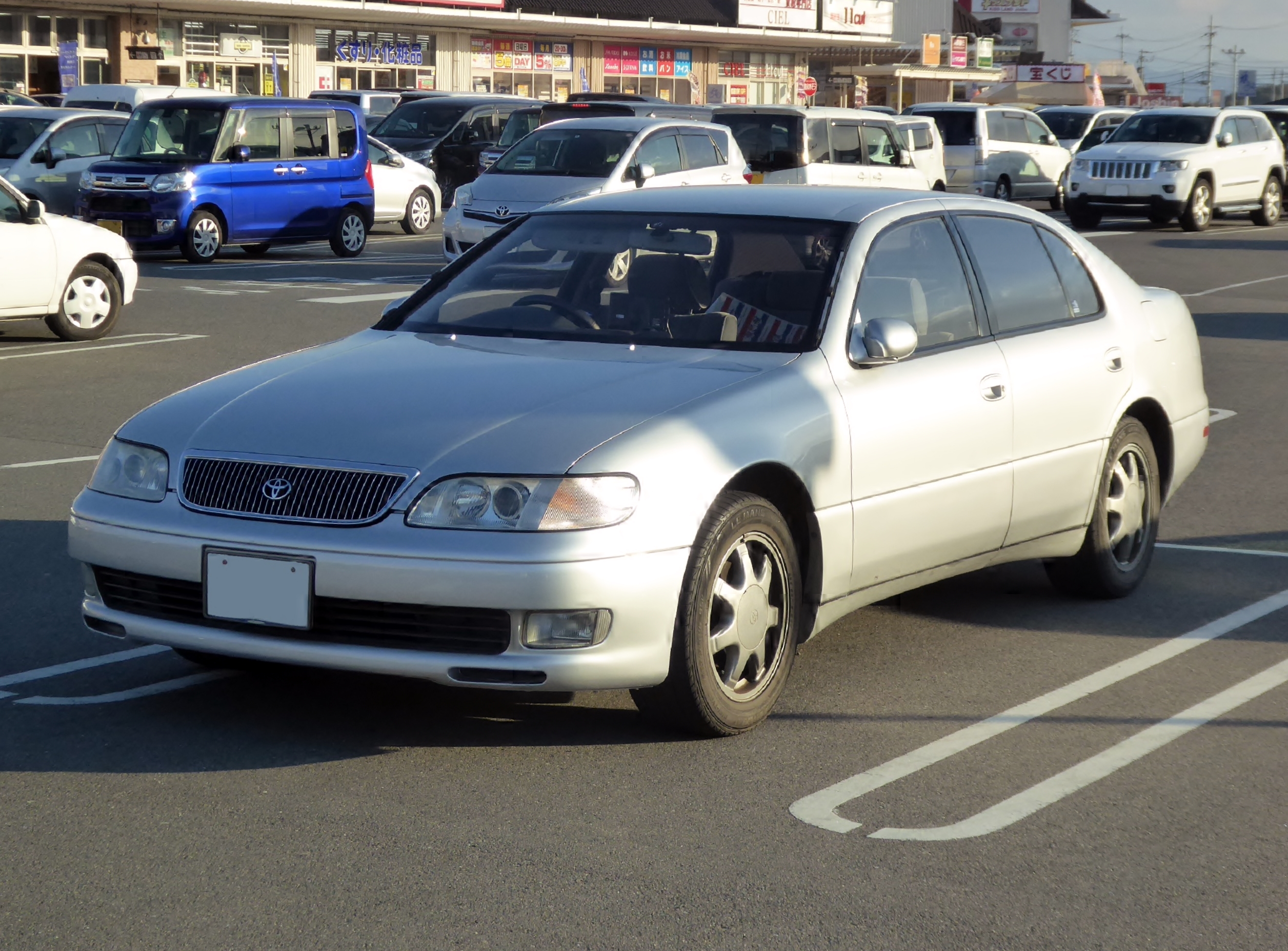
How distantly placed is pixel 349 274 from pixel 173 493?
15.7 metres

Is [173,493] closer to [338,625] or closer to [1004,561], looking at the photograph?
[338,625]

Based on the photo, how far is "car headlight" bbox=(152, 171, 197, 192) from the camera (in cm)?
1967

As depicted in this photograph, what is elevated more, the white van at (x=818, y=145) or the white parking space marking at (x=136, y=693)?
the white van at (x=818, y=145)

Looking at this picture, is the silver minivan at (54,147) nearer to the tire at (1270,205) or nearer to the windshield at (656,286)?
the windshield at (656,286)

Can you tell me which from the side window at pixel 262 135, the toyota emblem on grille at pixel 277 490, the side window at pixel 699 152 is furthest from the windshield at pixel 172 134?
the toyota emblem on grille at pixel 277 490

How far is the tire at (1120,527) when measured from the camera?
21.6 feet

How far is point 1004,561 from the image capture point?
6156mm

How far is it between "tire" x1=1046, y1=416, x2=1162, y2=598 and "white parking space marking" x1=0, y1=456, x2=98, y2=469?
505 cm

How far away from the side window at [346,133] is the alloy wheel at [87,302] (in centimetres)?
780

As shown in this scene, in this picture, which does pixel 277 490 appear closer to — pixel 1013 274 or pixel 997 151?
pixel 1013 274

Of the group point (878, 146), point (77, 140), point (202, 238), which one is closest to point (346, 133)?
point (202, 238)

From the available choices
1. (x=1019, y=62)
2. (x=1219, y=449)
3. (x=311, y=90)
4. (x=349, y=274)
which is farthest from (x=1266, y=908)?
(x=1019, y=62)

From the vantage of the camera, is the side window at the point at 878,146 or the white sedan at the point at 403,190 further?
the white sedan at the point at 403,190

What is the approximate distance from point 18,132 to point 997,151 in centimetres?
1628
